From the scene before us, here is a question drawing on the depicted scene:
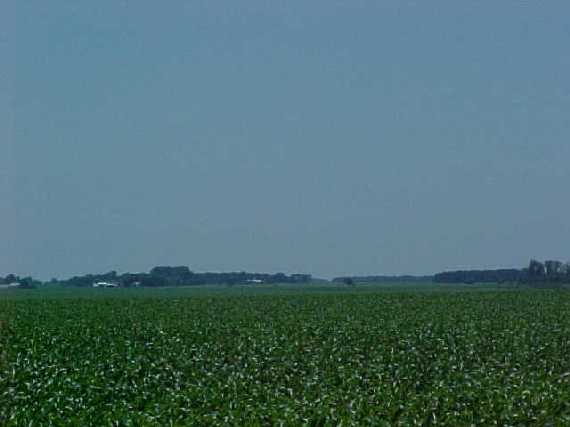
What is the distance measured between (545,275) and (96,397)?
10562cm

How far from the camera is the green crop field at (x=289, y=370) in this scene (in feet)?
53.4

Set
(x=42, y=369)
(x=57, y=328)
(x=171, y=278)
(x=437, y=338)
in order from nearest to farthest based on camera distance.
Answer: (x=42, y=369)
(x=437, y=338)
(x=57, y=328)
(x=171, y=278)

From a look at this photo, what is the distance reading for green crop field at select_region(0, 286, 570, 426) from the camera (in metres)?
16.3

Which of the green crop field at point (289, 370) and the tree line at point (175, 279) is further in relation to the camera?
the tree line at point (175, 279)

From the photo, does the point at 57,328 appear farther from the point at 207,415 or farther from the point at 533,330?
the point at 207,415

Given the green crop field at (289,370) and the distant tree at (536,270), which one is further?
the distant tree at (536,270)

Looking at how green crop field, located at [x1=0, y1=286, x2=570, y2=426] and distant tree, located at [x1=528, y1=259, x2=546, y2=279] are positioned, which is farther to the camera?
distant tree, located at [x1=528, y1=259, x2=546, y2=279]

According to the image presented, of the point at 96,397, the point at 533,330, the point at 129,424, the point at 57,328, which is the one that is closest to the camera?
the point at 129,424

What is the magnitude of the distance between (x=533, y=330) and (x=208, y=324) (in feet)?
35.8

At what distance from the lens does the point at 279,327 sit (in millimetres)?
32688

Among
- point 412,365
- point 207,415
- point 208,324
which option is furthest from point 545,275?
point 207,415

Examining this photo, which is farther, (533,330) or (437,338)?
(533,330)

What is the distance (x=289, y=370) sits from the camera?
2241 centimetres

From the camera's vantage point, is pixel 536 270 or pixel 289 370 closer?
pixel 289 370
